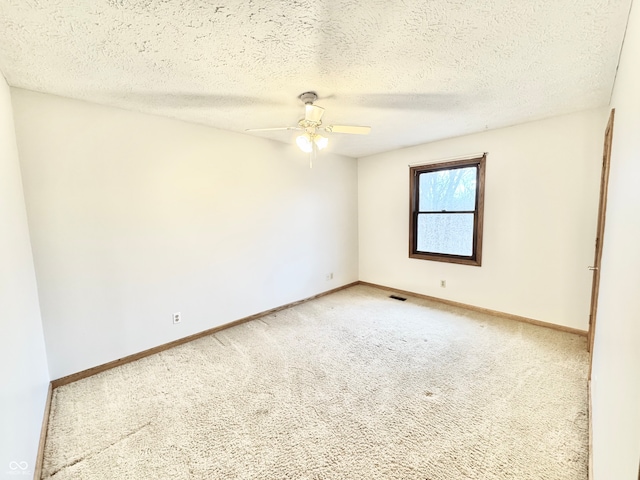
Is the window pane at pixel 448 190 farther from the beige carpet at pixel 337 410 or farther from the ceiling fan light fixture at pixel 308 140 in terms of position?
the ceiling fan light fixture at pixel 308 140

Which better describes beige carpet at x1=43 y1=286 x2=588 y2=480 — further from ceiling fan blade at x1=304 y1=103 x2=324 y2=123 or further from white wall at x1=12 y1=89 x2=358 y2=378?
ceiling fan blade at x1=304 y1=103 x2=324 y2=123

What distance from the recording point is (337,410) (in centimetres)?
194

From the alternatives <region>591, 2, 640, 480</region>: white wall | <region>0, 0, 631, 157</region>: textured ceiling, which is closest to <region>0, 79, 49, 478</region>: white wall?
<region>0, 0, 631, 157</region>: textured ceiling

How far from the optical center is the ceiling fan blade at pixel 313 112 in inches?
84.2

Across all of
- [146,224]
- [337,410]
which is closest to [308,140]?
[146,224]

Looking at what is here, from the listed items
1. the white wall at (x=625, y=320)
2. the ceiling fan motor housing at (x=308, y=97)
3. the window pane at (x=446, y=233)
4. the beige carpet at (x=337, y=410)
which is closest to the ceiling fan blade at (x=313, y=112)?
the ceiling fan motor housing at (x=308, y=97)

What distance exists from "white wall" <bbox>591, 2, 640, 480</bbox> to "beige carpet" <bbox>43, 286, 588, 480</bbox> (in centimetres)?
50

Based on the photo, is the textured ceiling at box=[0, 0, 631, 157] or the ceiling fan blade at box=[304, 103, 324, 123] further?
the ceiling fan blade at box=[304, 103, 324, 123]

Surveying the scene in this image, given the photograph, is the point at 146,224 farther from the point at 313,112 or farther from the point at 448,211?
the point at 448,211

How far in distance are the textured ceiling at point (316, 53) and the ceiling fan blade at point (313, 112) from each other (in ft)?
Result: 0.56

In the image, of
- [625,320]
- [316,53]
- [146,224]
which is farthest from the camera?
[146,224]

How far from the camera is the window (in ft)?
11.9

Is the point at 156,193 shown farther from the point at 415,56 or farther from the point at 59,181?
the point at 415,56

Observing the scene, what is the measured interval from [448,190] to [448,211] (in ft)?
0.99
